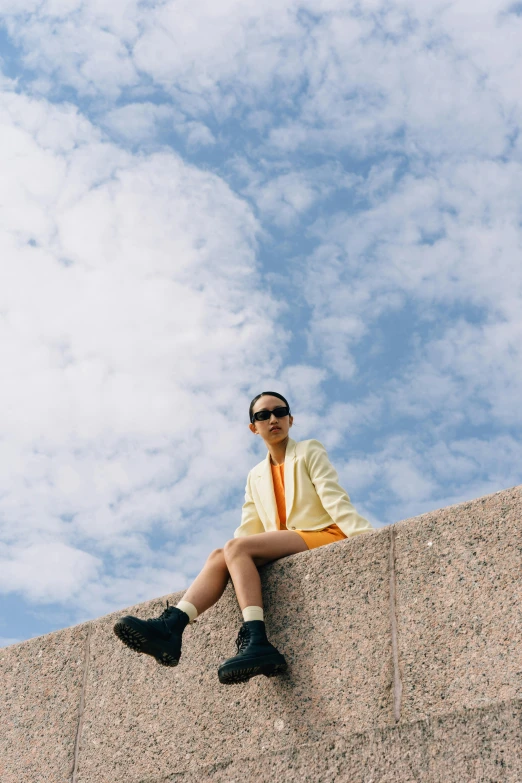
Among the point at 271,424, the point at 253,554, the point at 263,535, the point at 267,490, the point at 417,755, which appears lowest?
the point at 417,755

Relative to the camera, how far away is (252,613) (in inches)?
159

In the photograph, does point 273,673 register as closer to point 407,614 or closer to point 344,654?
point 344,654

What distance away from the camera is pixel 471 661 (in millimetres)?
3455

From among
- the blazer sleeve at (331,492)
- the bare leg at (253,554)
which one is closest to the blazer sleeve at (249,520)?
the blazer sleeve at (331,492)

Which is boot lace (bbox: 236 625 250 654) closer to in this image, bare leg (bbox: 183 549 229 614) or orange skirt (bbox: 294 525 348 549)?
bare leg (bbox: 183 549 229 614)

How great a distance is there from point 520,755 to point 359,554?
1165 millimetres

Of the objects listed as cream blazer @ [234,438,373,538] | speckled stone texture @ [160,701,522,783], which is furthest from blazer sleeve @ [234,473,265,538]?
speckled stone texture @ [160,701,522,783]

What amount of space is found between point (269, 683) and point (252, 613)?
0.32 metres

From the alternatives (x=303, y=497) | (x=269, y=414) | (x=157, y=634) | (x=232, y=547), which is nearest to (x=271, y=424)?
(x=269, y=414)

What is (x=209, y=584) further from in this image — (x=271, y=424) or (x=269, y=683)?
(x=271, y=424)

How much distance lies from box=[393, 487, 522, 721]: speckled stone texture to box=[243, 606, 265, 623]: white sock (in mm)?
642

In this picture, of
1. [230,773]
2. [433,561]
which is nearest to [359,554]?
[433,561]

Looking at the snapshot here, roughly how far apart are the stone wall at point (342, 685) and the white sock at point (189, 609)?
0.25 meters

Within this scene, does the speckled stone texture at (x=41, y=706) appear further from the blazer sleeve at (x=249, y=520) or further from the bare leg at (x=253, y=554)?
the bare leg at (x=253, y=554)
